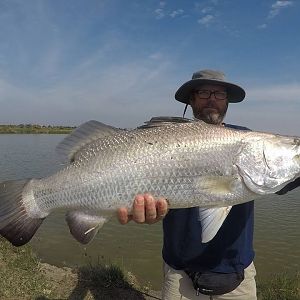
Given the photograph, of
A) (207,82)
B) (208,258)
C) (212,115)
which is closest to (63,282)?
(208,258)

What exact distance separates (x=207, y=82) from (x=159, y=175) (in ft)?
5.82

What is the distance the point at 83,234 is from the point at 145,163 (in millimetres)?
848

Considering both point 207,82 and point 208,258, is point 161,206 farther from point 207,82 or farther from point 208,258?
point 207,82

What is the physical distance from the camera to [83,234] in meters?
3.66

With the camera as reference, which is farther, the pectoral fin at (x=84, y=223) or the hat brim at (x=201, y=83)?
the hat brim at (x=201, y=83)

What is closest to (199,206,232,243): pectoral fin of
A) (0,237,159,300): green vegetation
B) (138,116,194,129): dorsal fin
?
(138,116,194,129): dorsal fin

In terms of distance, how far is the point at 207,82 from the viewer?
4.85 m

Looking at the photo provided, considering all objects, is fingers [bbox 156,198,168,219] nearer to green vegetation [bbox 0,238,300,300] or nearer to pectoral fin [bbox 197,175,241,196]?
pectoral fin [bbox 197,175,241,196]

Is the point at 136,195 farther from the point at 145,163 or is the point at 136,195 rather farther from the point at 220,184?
the point at 220,184

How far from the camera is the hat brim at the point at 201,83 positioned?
4.85 metres

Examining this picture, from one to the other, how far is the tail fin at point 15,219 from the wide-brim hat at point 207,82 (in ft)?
7.44

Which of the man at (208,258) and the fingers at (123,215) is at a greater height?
the fingers at (123,215)

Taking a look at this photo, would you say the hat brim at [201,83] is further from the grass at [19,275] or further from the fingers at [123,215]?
the grass at [19,275]

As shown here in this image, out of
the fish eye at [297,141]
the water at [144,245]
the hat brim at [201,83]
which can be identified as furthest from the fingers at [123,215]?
the water at [144,245]
